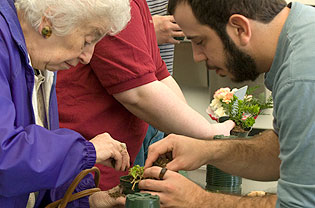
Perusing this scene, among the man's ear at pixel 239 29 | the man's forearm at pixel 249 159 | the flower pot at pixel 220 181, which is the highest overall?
the man's ear at pixel 239 29

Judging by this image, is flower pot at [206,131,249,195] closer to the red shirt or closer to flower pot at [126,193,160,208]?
the red shirt

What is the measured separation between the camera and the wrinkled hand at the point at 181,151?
5.26ft

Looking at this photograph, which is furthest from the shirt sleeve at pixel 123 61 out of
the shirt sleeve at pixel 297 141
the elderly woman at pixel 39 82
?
the shirt sleeve at pixel 297 141

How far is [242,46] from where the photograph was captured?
1.47 m

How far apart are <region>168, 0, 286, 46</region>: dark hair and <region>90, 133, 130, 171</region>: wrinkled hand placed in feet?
1.49

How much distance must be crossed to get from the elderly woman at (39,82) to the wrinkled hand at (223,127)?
602mm

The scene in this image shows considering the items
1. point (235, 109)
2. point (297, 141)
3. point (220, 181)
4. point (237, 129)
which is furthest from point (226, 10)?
point (235, 109)

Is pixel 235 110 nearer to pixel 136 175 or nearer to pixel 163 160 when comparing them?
pixel 163 160

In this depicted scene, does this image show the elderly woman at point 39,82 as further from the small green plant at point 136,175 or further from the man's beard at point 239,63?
the man's beard at point 239,63

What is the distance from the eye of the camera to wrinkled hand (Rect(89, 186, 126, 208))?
1.50 m

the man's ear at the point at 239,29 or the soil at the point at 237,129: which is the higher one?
the man's ear at the point at 239,29

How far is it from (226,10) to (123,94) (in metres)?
0.52

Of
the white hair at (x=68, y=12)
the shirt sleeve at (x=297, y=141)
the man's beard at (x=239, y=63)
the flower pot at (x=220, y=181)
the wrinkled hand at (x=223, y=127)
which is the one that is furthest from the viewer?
the wrinkled hand at (x=223, y=127)

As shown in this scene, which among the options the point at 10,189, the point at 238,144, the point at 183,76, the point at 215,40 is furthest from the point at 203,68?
the point at 10,189
